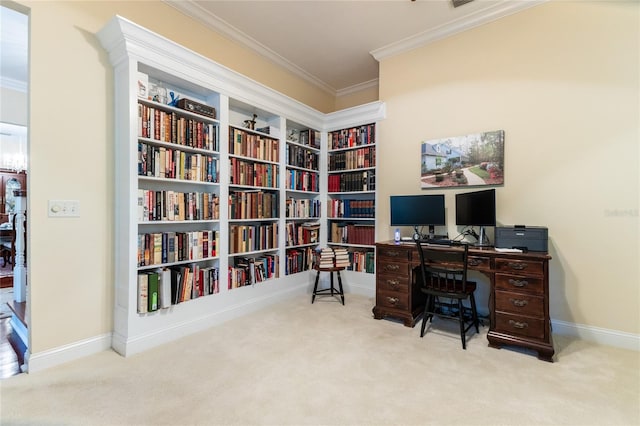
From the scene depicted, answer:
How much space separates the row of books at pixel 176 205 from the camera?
2.28 m

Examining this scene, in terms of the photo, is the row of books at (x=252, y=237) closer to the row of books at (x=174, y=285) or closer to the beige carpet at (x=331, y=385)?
the row of books at (x=174, y=285)

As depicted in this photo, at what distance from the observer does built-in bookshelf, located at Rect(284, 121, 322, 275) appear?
364 centimetres

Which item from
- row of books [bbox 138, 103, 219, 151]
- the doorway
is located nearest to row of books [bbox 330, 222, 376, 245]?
row of books [bbox 138, 103, 219, 151]

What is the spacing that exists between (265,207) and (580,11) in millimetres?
3509

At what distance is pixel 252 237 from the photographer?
10.4ft

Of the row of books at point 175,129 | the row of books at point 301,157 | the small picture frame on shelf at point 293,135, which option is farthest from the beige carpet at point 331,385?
the small picture frame on shelf at point 293,135

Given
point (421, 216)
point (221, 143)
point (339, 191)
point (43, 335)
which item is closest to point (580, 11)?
point (421, 216)

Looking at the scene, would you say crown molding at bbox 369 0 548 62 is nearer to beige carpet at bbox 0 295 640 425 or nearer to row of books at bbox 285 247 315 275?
row of books at bbox 285 247 315 275

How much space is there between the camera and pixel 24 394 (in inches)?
65.2

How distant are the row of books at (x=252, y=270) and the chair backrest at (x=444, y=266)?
1.74 m

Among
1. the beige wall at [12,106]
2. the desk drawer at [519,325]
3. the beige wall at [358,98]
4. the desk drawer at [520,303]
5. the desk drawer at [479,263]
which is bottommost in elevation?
the desk drawer at [519,325]

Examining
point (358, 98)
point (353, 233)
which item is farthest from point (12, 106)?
point (353, 233)

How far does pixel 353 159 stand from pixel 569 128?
223 centimetres

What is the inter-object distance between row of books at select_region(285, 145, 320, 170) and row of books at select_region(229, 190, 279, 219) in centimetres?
55
